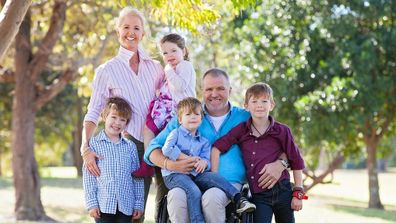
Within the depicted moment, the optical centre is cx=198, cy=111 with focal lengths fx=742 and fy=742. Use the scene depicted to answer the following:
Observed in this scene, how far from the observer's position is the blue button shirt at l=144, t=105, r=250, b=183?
17.4 ft

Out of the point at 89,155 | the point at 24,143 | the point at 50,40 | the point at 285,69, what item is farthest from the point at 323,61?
the point at 89,155

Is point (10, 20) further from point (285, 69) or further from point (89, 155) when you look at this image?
point (285, 69)

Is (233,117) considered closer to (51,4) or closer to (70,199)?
(51,4)

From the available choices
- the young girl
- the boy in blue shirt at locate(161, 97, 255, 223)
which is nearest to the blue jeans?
the boy in blue shirt at locate(161, 97, 255, 223)

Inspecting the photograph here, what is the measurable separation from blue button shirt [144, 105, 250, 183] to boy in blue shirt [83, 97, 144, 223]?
10.3 inches

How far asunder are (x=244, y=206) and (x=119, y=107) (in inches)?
48.3

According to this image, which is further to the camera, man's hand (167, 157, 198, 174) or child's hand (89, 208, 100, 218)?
child's hand (89, 208, 100, 218)

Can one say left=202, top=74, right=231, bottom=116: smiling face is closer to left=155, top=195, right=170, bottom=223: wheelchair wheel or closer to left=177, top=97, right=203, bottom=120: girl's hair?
left=177, top=97, right=203, bottom=120: girl's hair

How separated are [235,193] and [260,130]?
607 millimetres

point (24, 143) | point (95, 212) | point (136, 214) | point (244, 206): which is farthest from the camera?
point (24, 143)

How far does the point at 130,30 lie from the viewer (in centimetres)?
575

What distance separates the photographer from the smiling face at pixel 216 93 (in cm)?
540

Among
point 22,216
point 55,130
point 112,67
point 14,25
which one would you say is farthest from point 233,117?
point 55,130

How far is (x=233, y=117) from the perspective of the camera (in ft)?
18.1
